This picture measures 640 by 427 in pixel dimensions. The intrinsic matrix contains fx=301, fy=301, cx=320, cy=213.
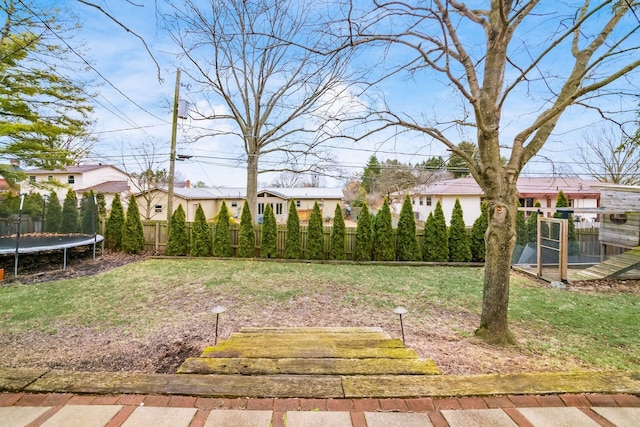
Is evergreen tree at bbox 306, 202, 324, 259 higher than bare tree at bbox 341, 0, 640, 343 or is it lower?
lower

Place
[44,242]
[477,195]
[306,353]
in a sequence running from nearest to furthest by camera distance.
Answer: [306,353], [44,242], [477,195]

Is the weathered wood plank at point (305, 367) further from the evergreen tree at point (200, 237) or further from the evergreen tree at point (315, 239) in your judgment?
the evergreen tree at point (200, 237)

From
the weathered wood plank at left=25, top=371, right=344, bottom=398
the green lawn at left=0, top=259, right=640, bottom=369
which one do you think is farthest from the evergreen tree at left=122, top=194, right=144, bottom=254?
the weathered wood plank at left=25, top=371, right=344, bottom=398

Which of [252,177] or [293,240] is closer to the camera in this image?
[293,240]

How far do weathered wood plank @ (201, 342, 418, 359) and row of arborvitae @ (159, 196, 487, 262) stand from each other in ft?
25.0

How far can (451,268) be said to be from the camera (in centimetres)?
916

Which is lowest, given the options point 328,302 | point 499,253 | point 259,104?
point 328,302

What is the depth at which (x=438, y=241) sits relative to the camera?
988 cm

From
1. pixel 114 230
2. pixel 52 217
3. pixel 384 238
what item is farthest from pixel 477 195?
pixel 52 217

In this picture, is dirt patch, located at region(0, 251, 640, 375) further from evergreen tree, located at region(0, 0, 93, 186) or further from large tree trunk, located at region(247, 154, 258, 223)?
evergreen tree, located at region(0, 0, 93, 186)

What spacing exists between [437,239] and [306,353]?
8596 mm

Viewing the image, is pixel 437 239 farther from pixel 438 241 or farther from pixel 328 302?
pixel 328 302

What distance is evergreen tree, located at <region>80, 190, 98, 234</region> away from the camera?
9.80m

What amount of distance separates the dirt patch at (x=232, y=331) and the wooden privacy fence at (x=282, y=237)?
4.76 m
